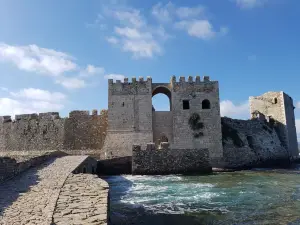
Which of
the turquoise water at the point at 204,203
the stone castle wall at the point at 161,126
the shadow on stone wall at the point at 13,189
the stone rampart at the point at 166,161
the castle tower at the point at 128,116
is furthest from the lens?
the stone castle wall at the point at 161,126

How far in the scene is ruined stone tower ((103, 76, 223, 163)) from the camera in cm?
2331

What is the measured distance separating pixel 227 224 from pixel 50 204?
459 centimetres

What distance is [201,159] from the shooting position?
1906cm

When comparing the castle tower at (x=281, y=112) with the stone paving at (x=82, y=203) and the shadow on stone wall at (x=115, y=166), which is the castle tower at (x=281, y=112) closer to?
the shadow on stone wall at (x=115, y=166)

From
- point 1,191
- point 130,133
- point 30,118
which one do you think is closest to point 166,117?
point 130,133

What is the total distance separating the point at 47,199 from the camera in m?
6.29

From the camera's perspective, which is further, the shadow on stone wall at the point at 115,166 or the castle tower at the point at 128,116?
the castle tower at the point at 128,116

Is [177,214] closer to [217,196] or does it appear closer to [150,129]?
[217,196]

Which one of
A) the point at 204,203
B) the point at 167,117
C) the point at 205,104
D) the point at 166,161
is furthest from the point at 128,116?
the point at 204,203

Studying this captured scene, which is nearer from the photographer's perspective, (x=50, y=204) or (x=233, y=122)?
(x=50, y=204)

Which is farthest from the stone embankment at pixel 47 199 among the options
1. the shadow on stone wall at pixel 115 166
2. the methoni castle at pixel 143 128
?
the methoni castle at pixel 143 128

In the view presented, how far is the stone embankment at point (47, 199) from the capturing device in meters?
4.96

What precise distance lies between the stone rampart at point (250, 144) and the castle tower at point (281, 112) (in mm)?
1062

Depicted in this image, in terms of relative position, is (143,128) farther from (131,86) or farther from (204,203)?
(204,203)
